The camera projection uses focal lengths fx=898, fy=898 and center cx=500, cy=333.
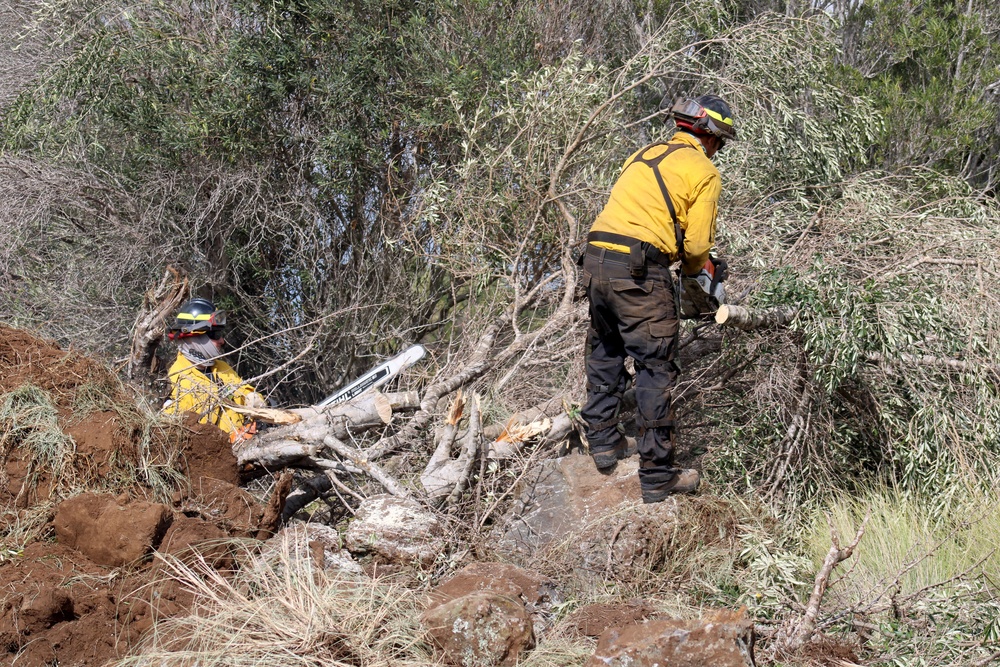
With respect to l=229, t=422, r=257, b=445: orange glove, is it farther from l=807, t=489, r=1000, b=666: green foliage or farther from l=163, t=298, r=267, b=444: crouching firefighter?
l=807, t=489, r=1000, b=666: green foliage

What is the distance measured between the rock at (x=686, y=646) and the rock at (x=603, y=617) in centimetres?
37

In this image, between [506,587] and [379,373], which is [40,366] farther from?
[506,587]

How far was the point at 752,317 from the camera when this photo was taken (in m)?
4.54

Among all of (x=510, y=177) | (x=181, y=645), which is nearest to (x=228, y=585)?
(x=181, y=645)

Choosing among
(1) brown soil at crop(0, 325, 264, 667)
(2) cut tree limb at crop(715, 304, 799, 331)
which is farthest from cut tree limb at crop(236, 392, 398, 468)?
(2) cut tree limb at crop(715, 304, 799, 331)

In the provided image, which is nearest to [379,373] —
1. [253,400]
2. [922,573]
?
[253,400]

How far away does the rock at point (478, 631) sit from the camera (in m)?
3.35

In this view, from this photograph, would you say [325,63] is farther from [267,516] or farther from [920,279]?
[920,279]

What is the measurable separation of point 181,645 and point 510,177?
3.74 m

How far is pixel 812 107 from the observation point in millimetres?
6816

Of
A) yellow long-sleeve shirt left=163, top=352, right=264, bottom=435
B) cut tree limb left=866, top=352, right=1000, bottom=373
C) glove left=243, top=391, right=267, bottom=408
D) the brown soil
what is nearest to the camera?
the brown soil

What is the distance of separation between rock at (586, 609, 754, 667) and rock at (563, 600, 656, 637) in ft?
1.22

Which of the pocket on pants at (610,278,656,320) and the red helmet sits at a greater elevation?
the red helmet

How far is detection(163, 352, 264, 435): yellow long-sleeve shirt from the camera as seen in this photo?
4.97m
